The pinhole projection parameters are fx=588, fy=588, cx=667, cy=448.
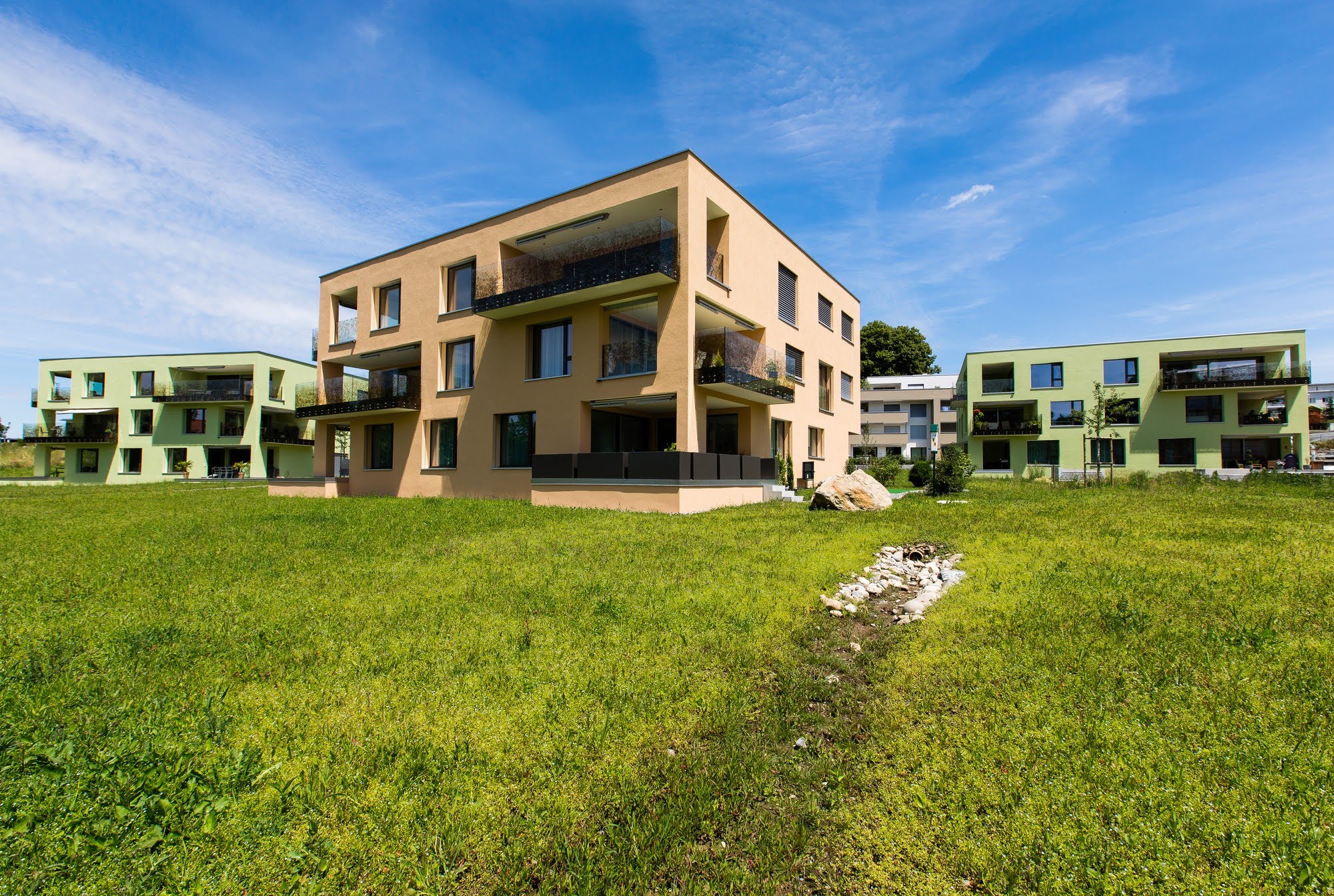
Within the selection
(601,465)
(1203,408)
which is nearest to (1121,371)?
(1203,408)

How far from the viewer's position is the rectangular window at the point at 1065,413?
133ft

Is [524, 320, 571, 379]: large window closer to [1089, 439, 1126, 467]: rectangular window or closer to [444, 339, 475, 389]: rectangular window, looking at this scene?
[444, 339, 475, 389]: rectangular window

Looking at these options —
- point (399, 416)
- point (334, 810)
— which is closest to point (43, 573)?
point (334, 810)

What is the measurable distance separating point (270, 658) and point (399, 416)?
2099 cm

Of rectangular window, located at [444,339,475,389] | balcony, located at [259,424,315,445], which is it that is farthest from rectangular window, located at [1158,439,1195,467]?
balcony, located at [259,424,315,445]

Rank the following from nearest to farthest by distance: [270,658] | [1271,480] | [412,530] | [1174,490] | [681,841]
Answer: [681,841] → [270,658] → [412,530] → [1174,490] → [1271,480]

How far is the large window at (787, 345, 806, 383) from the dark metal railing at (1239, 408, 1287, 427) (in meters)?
33.6

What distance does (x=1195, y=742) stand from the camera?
11.6ft

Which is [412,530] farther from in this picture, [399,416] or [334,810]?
[399,416]

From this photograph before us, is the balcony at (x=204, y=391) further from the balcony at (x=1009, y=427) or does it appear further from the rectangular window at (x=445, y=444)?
the balcony at (x=1009, y=427)

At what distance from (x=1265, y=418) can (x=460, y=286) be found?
4792 centimetres

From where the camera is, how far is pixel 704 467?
16.5 meters

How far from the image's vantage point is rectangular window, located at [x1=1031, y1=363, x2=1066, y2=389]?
41.8 meters

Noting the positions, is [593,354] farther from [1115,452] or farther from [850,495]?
[1115,452]
